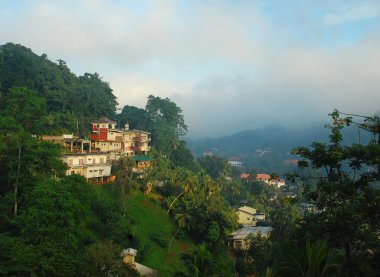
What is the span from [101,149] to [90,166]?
28.3ft

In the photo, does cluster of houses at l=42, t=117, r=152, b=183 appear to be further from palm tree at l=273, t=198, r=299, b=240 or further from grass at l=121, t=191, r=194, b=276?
palm tree at l=273, t=198, r=299, b=240

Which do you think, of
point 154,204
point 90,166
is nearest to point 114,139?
point 90,166

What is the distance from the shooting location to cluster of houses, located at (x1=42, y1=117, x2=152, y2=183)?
49312 millimetres

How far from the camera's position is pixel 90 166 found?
50.0 meters

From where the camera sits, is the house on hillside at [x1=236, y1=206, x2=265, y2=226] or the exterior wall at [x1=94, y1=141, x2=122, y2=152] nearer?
the exterior wall at [x1=94, y1=141, x2=122, y2=152]

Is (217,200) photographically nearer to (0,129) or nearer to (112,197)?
(112,197)

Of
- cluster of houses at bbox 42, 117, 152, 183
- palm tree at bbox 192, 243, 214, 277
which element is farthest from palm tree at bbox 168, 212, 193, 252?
palm tree at bbox 192, 243, 214, 277

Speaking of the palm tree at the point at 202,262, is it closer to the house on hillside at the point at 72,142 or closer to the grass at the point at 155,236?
the grass at the point at 155,236

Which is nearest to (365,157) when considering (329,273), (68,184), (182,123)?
(329,273)

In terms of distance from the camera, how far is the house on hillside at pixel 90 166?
157ft

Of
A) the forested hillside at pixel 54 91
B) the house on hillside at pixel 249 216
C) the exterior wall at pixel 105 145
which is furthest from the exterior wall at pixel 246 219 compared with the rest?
the forested hillside at pixel 54 91

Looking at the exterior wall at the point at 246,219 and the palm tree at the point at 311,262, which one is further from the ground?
the palm tree at the point at 311,262

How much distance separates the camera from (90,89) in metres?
66.2

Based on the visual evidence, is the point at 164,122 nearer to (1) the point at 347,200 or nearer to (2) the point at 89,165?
(2) the point at 89,165
